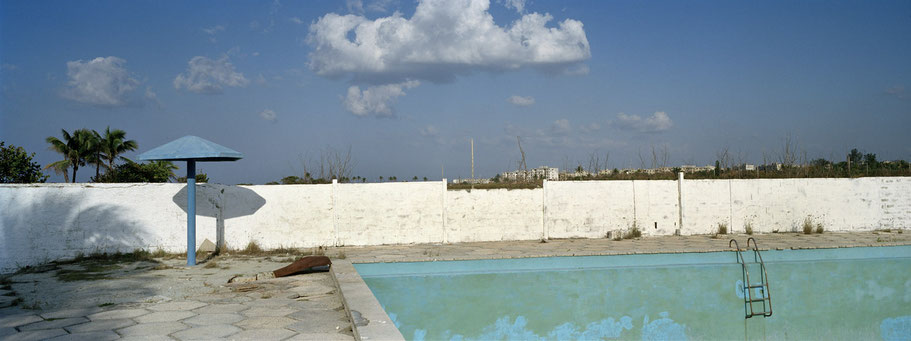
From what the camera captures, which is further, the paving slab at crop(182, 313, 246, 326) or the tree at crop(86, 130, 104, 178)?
the tree at crop(86, 130, 104, 178)

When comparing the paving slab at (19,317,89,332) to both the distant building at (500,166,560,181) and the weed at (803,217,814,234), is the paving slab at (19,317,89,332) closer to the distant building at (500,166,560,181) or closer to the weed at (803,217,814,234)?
the distant building at (500,166,560,181)

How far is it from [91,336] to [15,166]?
38.6 ft

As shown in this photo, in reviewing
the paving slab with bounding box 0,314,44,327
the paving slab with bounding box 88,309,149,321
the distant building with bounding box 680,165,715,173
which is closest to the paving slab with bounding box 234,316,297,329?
the paving slab with bounding box 88,309,149,321

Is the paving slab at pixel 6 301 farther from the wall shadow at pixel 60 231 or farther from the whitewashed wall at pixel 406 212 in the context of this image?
the whitewashed wall at pixel 406 212

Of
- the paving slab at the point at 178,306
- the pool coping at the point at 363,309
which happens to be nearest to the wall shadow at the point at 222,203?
the pool coping at the point at 363,309

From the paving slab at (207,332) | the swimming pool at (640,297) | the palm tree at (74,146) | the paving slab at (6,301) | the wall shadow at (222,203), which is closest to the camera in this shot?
the paving slab at (207,332)

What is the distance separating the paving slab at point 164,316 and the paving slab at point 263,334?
94 cm

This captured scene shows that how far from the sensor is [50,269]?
8680 millimetres

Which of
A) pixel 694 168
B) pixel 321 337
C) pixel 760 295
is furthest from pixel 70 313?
pixel 694 168

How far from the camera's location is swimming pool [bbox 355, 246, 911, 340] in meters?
8.29

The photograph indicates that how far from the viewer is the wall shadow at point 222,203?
34.6ft

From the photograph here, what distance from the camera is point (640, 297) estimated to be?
8766 millimetres

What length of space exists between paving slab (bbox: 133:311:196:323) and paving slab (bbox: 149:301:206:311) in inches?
6.9

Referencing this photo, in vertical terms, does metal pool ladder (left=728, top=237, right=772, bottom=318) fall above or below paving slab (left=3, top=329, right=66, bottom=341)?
below
